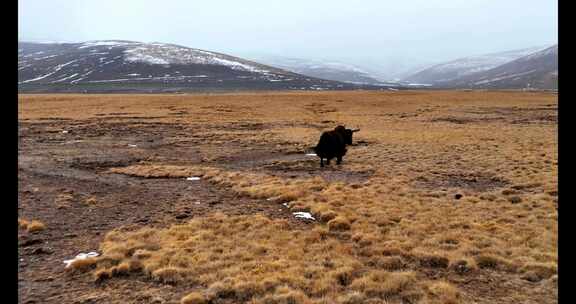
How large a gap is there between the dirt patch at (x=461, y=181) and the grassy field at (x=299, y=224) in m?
0.09

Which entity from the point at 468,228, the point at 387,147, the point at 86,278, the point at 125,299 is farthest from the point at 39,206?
the point at 387,147

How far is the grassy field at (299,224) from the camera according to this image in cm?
819

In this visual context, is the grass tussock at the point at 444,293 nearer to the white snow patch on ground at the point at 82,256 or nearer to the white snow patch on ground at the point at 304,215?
the white snow patch on ground at the point at 304,215

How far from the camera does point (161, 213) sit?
13883 millimetres

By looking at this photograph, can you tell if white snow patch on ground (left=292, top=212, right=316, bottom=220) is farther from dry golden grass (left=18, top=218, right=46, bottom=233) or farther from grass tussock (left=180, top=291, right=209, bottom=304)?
dry golden grass (left=18, top=218, right=46, bottom=233)

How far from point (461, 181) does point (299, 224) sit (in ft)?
31.3

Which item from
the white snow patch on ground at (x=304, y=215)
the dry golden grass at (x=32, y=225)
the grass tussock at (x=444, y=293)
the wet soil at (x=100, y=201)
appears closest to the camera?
the grass tussock at (x=444, y=293)

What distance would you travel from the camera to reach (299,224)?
41.3 feet

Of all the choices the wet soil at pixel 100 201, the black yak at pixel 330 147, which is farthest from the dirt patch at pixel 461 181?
the black yak at pixel 330 147

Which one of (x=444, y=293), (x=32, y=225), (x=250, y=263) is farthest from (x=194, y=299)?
(x=32, y=225)

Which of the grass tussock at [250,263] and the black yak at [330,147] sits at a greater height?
the black yak at [330,147]

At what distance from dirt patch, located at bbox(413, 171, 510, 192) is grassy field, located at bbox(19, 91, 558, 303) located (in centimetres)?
9

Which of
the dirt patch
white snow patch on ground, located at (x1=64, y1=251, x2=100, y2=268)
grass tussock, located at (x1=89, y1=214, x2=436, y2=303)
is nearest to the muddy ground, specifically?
white snow patch on ground, located at (x1=64, y1=251, x2=100, y2=268)

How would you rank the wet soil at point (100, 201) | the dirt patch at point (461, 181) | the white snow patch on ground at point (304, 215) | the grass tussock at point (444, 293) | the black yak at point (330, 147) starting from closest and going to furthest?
1. the grass tussock at point (444, 293)
2. the wet soil at point (100, 201)
3. the white snow patch on ground at point (304, 215)
4. the dirt patch at point (461, 181)
5. the black yak at point (330, 147)
